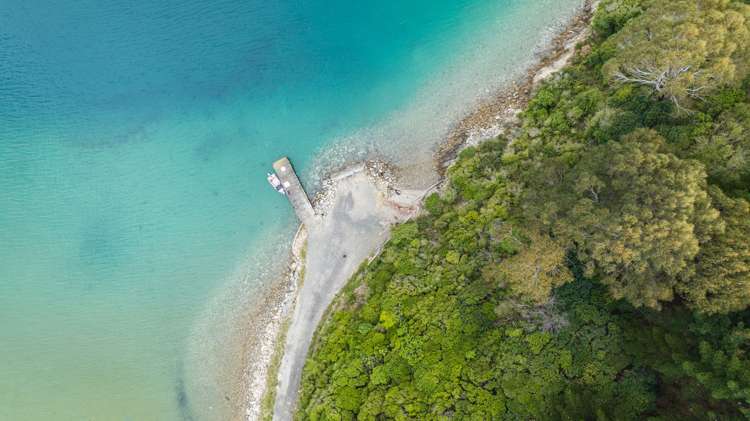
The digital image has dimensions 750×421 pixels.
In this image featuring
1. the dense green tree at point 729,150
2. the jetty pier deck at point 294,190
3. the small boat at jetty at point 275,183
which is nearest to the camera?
the dense green tree at point 729,150

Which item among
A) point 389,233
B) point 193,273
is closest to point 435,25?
point 389,233

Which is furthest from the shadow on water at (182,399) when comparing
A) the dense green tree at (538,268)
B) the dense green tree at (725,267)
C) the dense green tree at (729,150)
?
the dense green tree at (729,150)

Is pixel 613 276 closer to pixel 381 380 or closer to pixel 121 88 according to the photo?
pixel 381 380

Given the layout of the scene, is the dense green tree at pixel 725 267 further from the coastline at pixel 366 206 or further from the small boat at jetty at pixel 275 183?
the small boat at jetty at pixel 275 183

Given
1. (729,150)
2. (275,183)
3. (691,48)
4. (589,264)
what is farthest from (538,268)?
(275,183)

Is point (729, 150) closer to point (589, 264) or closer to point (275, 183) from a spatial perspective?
point (589, 264)
